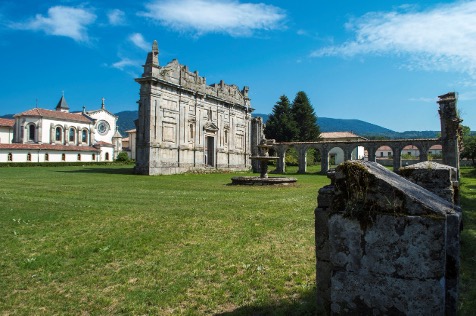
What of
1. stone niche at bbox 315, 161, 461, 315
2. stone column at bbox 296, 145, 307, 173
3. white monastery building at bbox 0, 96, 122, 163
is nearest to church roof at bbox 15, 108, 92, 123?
white monastery building at bbox 0, 96, 122, 163

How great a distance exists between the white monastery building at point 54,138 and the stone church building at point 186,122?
3461 centimetres

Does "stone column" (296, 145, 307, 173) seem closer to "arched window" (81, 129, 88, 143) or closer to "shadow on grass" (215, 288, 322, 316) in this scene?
"shadow on grass" (215, 288, 322, 316)

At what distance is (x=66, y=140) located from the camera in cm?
6925

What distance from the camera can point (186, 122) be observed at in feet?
114

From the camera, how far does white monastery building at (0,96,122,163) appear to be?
57097 mm

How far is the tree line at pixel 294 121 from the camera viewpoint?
6181 centimetres

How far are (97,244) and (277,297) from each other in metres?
4.31

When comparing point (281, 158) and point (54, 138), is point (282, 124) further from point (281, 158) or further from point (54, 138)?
point (54, 138)

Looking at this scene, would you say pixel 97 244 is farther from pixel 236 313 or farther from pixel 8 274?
pixel 236 313

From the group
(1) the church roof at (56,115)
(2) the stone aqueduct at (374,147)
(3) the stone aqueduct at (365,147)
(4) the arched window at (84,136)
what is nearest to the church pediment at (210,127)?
(2) the stone aqueduct at (374,147)

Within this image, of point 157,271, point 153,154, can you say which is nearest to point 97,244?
point 157,271

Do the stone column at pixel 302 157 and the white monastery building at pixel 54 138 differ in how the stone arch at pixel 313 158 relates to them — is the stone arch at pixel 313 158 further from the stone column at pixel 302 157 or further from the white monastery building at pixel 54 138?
the white monastery building at pixel 54 138

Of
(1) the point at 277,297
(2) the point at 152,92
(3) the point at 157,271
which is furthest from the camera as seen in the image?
(2) the point at 152,92

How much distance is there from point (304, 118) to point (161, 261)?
60.3 m
